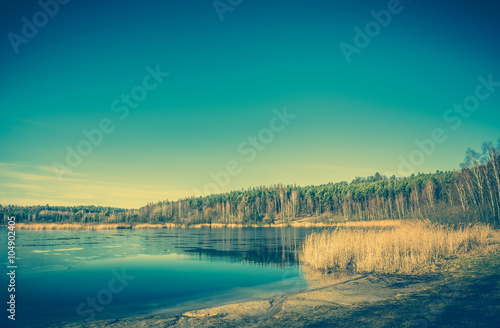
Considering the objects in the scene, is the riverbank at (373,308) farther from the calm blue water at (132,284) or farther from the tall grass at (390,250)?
the tall grass at (390,250)

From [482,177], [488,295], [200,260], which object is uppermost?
[482,177]

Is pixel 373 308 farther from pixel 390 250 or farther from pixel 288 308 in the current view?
pixel 390 250

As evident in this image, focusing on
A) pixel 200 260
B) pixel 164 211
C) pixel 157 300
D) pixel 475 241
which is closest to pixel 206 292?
pixel 157 300

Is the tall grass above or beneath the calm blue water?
above

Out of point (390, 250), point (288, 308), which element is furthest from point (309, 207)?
point (288, 308)

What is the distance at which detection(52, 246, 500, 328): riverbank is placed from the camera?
23.5 feet

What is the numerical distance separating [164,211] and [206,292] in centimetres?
13042

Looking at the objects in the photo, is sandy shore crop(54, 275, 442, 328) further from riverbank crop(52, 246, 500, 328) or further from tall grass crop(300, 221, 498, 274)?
tall grass crop(300, 221, 498, 274)

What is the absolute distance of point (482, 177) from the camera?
44062mm

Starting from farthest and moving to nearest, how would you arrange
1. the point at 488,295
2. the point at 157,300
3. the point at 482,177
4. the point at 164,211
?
the point at 164,211 → the point at 482,177 → the point at 157,300 → the point at 488,295

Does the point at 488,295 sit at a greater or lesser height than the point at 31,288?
greater

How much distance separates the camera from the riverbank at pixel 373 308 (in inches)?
283

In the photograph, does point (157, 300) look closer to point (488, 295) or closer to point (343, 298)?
point (343, 298)

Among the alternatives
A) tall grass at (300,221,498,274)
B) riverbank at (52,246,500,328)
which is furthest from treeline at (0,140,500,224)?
riverbank at (52,246,500,328)
